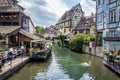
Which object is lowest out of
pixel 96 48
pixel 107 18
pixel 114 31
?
pixel 96 48

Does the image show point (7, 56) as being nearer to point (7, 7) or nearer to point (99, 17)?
point (99, 17)

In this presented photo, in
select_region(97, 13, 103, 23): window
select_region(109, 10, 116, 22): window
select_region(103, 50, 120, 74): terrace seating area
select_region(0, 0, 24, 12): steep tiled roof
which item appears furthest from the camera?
select_region(0, 0, 24, 12): steep tiled roof

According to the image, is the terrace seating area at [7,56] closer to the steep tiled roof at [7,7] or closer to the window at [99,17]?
the window at [99,17]

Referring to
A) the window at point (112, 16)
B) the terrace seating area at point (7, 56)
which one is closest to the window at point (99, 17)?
the window at point (112, 16)

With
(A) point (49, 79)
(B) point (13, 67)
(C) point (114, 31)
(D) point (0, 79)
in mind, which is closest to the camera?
(D) point (0, 79)

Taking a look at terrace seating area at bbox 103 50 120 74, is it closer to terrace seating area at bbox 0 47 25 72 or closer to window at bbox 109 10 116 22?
window at bbox 109 10 116 22

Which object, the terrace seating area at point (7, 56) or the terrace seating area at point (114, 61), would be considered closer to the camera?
the terrace seating area at point (7, 56)

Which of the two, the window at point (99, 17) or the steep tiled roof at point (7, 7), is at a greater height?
the steep tiled roof at point (7, 7)

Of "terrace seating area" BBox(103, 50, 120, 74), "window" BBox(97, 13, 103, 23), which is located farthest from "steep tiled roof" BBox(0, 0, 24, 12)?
"terrace seating area" BBox(103, 50, 120, 74)

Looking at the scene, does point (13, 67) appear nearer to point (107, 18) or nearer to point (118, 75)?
point (118, 75)

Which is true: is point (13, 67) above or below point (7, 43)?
below

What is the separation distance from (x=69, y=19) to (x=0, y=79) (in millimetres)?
58843

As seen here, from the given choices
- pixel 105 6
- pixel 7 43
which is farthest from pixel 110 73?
pixel 7 43

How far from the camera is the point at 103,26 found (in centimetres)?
2998
